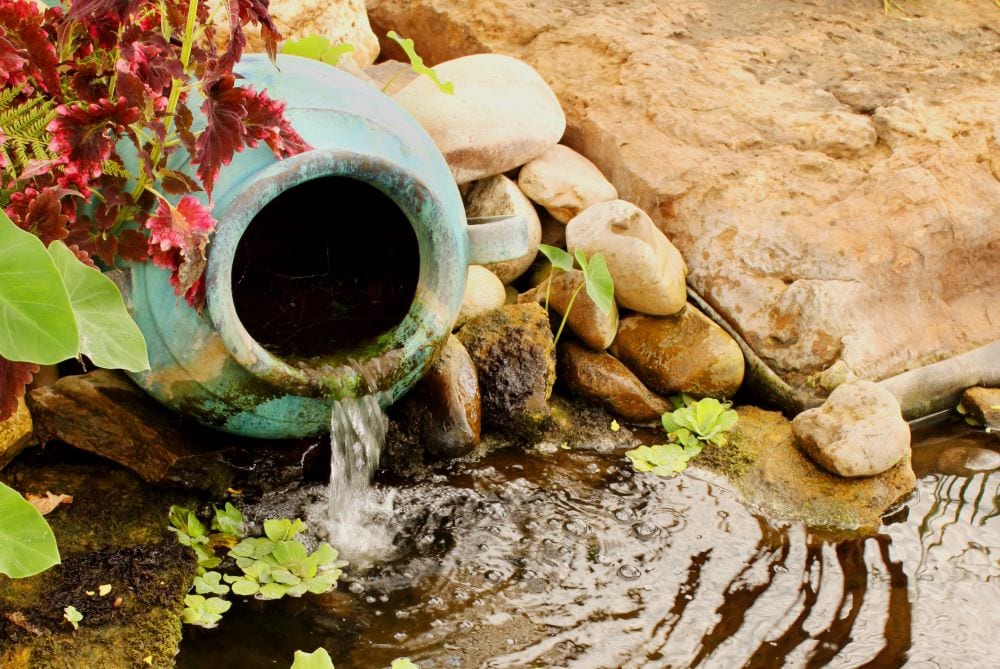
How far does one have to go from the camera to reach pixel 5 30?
88.4 inches

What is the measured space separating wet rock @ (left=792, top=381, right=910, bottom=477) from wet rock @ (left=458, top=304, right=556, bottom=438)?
2.71 feet

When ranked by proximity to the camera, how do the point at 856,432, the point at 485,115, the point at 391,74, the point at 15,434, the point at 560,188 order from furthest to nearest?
the point at 391,74 → the point at 560,188 → the point at 485,115 → the point at 856,432 → the point at 15,434

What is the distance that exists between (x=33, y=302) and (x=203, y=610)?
3.63 feet

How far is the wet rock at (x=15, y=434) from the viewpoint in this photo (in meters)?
2.61

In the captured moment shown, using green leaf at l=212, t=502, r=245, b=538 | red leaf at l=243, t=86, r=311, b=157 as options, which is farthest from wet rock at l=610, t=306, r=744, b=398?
red leaf at l=243, t=86, r=311, b=157

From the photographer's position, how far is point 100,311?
184 centimetres

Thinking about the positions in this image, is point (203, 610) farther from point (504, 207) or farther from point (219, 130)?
point (504, 207)

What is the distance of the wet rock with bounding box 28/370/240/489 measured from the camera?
2727mm

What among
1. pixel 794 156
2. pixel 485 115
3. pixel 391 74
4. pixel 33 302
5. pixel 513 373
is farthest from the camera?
pixel 391 74

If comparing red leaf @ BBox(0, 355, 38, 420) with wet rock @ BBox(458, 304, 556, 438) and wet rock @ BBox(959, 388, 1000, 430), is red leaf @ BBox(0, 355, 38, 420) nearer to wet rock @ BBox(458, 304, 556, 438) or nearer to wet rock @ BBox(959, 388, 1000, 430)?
wet rock @ BBox(458, 304, 556, 438)

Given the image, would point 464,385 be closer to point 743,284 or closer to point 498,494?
point 498,494

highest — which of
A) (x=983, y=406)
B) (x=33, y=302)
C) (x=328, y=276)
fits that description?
(x=33, y=302)

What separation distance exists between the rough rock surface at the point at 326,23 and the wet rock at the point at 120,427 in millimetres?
1427

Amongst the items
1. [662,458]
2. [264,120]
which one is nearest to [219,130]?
[264,120]
